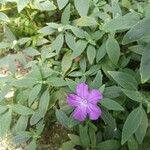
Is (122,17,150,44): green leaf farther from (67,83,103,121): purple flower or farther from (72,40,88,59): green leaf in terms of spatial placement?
(72,40,88,59): green leaf

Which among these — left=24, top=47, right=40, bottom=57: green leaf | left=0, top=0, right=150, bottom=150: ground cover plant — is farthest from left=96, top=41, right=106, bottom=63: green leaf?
left=24, top=47, right=40, bottom=57: green leaf

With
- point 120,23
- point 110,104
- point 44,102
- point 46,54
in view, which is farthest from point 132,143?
point 46,54

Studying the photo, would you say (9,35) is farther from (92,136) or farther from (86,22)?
(92,136)

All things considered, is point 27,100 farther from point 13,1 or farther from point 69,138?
point 13,1

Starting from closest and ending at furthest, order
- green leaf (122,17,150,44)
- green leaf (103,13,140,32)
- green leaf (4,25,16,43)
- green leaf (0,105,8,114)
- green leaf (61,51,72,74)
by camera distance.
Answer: green leaf (122,17,150,44), green leaf (103,13,140,32), green leaf (0,105,8,114), green leaf (61,51,72,74), green leaf (4,25,16,43)

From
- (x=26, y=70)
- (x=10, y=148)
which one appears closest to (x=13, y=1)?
(x=26, y=70)

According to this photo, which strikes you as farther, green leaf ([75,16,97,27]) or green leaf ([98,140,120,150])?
green leaf ([75,16,97,27])
